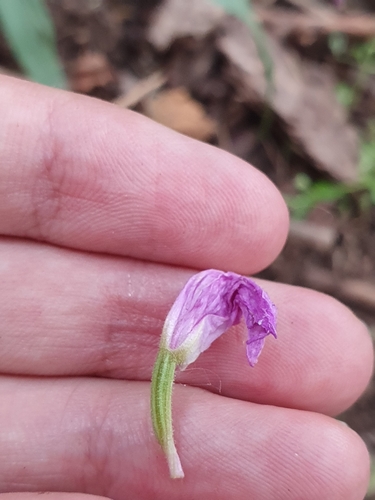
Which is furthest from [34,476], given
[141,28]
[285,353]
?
[141,28]

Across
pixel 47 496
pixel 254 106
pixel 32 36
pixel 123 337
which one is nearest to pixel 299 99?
pixel 254 106

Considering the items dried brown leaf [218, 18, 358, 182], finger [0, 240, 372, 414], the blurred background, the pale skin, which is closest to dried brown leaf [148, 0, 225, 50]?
the blurred background

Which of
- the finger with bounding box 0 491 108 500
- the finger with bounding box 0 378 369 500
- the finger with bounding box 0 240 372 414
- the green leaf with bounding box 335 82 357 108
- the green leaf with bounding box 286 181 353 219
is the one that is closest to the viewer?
the finger with bounding box 0 491 108 500

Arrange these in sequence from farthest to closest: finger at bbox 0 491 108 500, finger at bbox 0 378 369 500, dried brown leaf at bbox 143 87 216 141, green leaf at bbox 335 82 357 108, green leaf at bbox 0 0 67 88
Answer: green leaf at bbox 335 82 357 108 → dried brown leaf at bbox 143 87 216 141 → green leaf at bbox 0 0 67 88 → finger at bbox 0 378 369 500 → finger at bbox 0 491 108 500

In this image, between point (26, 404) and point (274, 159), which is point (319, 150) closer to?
point (274, 159)

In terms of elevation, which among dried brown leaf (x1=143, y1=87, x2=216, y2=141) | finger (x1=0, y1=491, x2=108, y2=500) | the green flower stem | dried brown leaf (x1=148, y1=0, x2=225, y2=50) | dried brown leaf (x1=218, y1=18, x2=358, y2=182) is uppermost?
dried brown leaf (x1=148, y1=0, x2=225, y2=50)

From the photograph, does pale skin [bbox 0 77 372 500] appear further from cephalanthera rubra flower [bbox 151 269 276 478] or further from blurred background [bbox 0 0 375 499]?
blurred background [bbox 0 0 375 499]

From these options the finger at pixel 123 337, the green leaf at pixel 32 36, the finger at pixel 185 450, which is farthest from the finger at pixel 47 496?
the green leaf at pixel 32 36
